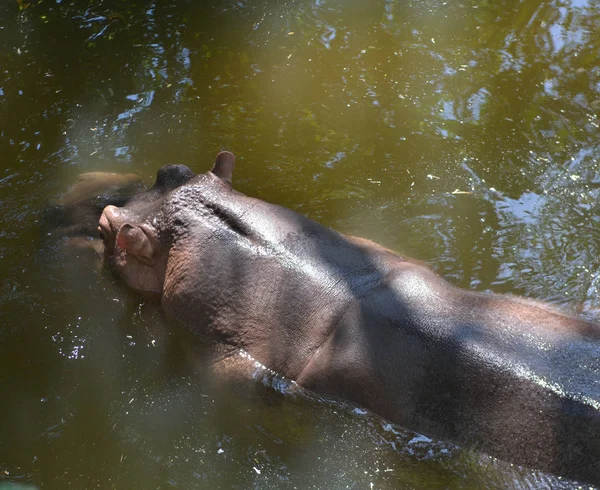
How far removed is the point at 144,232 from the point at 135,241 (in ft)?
0.32

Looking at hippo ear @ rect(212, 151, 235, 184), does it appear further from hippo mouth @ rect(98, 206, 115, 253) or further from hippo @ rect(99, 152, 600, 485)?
hippo mouth @ rect(98, 206, 115, 253)

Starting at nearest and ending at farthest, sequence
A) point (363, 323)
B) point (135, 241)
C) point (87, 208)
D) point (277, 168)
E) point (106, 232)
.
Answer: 1. point (363, 323)
2. point (135, 241)
3. point (106, 232)
4. point (87, 208)
5. point (277, 168)

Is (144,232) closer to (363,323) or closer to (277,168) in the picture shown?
(363,323)

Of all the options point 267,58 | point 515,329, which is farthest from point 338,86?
point 515,329

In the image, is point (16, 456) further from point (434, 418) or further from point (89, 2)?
point (89, 2)

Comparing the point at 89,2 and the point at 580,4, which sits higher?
the point at 580,4

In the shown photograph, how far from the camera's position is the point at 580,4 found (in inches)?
348

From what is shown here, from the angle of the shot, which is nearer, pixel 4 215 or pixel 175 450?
pixel 175 450

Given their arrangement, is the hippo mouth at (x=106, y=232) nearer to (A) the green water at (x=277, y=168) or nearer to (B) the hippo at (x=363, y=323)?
(B) the hippo at (x=363, y=323)

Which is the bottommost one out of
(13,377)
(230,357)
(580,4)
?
(13,377)

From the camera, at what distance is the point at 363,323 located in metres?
4.36

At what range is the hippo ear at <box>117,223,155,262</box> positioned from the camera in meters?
5.12

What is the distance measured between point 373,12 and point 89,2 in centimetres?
411

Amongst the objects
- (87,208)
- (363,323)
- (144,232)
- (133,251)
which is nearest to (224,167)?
(144,232)
